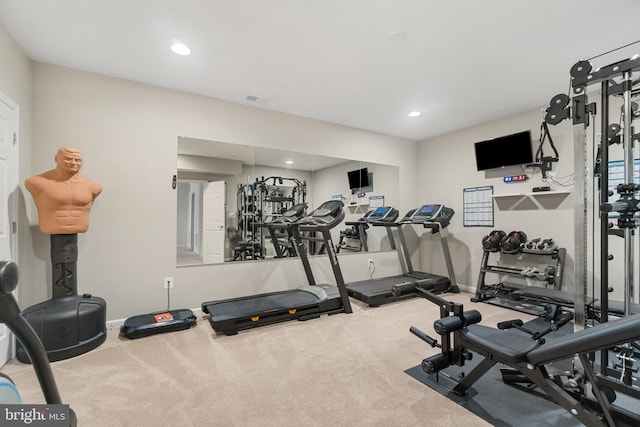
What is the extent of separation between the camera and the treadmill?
3.07m

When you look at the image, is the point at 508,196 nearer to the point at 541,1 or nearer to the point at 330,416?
the point at 541,1

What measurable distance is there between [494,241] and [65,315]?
4914 millimetres

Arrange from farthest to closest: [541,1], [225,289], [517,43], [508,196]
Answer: [508,196] → [225,289] → [517,43] → [541,1]

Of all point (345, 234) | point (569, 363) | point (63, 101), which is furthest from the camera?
point (345, 234)

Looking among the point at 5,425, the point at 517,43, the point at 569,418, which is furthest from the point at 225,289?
the point at 517,43

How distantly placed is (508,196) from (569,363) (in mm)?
2588

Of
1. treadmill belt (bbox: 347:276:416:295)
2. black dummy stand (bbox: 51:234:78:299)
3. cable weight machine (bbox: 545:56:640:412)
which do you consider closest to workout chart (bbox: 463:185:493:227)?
treadmill belt (bbox: 347:276:416:295)

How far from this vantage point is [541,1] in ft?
6.91

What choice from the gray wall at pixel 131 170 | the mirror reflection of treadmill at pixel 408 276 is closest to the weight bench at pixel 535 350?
the mirror reflection of treadmill at pixel 408 276

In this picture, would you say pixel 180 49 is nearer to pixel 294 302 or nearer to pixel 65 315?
pixel 65 315

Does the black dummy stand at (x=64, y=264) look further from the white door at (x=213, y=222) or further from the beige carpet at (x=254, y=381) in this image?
the white door at (x=213, y=222)

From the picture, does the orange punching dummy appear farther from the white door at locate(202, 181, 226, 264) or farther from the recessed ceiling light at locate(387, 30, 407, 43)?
the recessed ceiling light at locate(387, 30, 407, 43)

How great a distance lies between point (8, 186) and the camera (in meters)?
2.41

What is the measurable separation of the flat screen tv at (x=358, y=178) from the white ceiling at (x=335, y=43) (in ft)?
4.70
